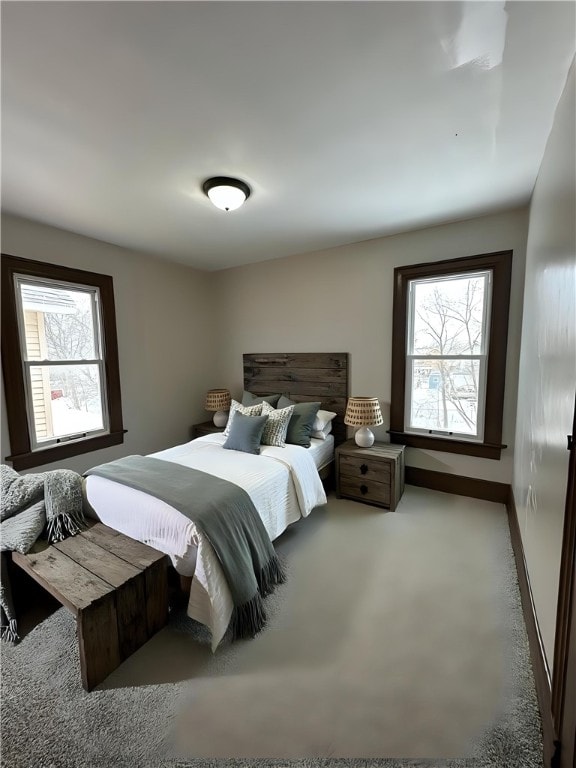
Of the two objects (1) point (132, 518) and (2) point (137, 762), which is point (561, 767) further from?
(1) point (132, 518)

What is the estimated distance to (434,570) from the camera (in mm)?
2008

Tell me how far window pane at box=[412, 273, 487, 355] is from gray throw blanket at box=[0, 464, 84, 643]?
9.81 feet

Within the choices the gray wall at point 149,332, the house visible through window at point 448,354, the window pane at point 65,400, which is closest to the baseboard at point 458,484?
the house visible through window at point 448,354

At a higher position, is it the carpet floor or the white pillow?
the white pillow

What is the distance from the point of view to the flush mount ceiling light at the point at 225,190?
1.99m

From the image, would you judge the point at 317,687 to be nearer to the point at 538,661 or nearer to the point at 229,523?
the point at 229,523

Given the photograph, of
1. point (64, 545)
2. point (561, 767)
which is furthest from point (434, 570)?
point (64, 545)

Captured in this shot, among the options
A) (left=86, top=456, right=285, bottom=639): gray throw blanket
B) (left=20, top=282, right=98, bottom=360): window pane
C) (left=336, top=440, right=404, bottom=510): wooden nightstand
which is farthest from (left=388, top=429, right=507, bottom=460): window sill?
(left=20, top=282, right=98, bottom=360): window pane

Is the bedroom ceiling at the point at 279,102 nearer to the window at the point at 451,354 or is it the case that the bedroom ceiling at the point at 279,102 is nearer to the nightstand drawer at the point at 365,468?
the window at the point at 451,354

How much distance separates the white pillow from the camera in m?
3.18

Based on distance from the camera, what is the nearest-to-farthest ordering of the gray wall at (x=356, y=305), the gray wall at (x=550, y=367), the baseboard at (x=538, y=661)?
the baseboard at (x=538, y=661) < the gray wall at (x=550, y=367) < the gray wall at (x=356, y=305)

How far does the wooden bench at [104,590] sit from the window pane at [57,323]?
1.80 m

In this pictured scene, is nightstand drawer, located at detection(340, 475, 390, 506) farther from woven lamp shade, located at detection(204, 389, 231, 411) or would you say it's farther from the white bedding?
woven lamp shade, located at detection(204, 389, 231, 411)

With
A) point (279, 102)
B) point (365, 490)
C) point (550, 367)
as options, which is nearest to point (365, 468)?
point (365, 490)
